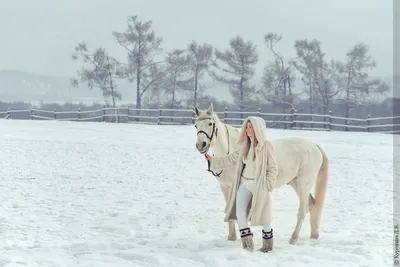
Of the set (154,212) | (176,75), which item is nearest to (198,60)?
(176,75)

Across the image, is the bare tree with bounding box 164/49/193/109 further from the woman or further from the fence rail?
the woman

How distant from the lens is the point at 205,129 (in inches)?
187

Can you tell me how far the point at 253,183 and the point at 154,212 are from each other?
2.50 m

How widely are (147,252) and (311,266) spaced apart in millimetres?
1611

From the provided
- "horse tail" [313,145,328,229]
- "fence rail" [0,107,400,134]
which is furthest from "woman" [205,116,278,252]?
"fence rail" [0,107,400,134]

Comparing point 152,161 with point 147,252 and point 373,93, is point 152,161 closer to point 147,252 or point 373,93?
point 147,252

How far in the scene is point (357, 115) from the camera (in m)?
27.9

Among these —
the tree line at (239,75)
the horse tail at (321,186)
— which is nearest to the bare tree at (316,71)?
the tree line at (239,75)

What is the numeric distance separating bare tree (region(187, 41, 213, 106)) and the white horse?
25.7 m

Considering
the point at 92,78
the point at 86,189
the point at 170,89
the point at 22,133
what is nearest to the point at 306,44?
the point at 170,89

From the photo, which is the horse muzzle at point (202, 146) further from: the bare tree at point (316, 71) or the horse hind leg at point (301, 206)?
the bare tree at point (316, 71)

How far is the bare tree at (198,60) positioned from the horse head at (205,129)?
2608cm

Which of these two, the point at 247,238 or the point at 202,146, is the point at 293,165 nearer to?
the point at 247,238

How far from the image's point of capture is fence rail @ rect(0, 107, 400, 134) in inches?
817
